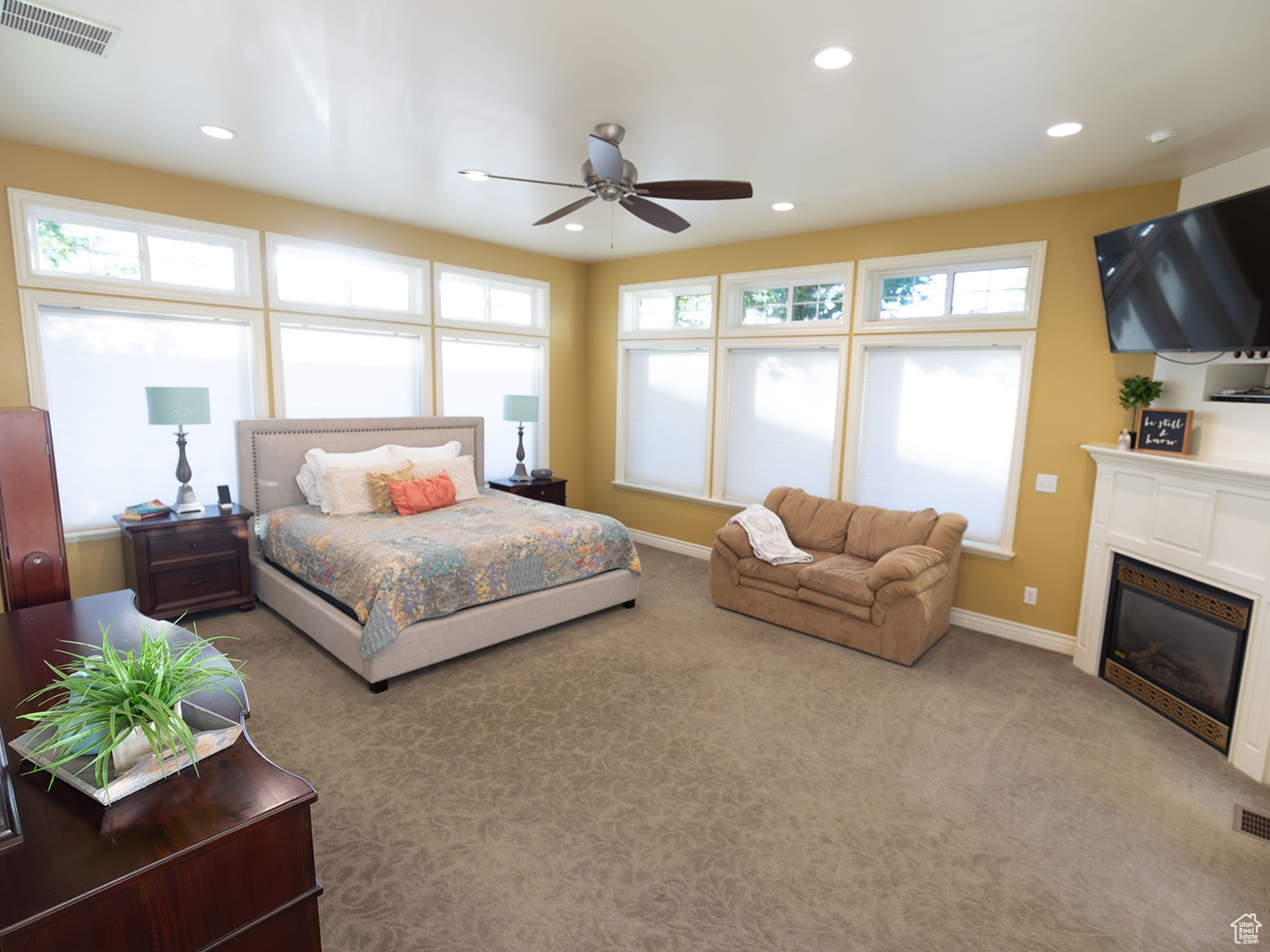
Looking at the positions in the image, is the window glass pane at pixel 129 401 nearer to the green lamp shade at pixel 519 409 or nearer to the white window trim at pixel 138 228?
the white window trim at pixel 138 228

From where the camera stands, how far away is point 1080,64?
236 centimetres

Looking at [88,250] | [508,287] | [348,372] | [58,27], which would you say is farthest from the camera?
[508,287]

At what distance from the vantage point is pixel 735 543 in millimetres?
4520

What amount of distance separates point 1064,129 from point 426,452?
4631mm

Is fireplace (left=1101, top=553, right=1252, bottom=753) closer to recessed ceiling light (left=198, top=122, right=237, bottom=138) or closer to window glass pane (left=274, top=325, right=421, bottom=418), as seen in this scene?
window glass pane (left=274, top=325, right=421, bottom=418)

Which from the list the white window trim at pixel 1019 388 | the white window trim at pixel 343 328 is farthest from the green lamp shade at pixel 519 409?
the white window trim at pixel 1019 388

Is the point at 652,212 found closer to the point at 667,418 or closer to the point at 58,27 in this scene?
the point at 58,27

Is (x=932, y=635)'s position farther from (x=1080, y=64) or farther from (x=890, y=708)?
(x=1080, y=64)

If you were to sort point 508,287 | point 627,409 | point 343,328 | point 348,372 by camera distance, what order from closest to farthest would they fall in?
point 343,328
point 348,372
point 508,287
point 627,409

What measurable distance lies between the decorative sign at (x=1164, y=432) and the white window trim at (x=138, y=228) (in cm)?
582

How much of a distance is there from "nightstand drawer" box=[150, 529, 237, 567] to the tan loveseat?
339 centimetres

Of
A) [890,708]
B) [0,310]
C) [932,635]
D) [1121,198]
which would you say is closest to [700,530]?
[932,635]

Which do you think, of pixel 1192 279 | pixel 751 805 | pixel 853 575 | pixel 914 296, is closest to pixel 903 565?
pixel 853 575

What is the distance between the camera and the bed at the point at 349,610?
11.1ft
